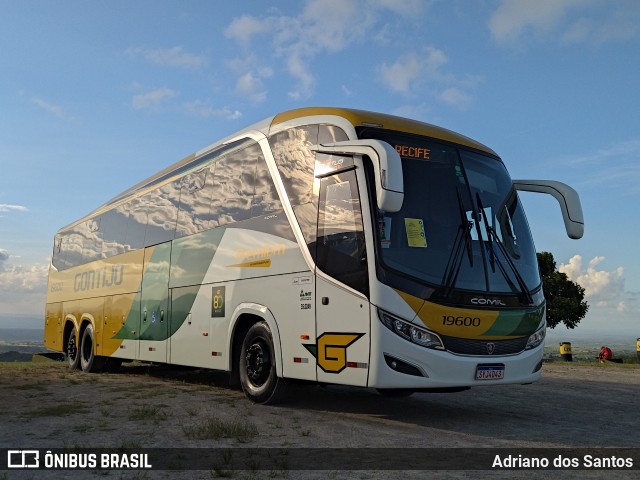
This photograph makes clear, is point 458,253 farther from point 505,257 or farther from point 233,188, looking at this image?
point 233,188

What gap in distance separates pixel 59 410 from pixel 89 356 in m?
8.82

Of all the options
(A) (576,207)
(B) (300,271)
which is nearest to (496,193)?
(A) (576,207)

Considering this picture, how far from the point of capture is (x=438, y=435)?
725 cm

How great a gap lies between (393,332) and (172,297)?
241 inches

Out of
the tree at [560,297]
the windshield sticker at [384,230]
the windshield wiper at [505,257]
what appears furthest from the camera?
the tree at [560,297]

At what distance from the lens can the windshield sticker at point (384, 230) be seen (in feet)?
25.2

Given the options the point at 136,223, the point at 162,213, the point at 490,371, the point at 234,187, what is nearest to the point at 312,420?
Result: the point at 490,371

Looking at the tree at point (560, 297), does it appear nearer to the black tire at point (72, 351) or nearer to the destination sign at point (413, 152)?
the black tire at point (72, 351)

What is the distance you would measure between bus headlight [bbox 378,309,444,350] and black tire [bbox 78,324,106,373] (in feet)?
37.6

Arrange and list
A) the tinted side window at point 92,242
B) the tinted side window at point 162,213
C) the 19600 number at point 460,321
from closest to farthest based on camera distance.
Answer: the 19600 number at point 460,321 → the tinted side window at point 162,213 → the tinted side window at point 92,242

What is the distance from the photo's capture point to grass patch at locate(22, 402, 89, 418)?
854cm

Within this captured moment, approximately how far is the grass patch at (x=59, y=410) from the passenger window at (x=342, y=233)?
3.83 m

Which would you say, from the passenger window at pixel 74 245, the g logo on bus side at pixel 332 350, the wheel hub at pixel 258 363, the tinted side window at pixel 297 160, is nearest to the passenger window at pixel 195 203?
the tinted side window at pixel 297 160

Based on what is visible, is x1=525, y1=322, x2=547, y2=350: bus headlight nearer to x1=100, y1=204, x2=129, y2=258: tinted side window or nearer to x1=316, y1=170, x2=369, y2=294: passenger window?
x1=316, y1=170, x2=369, y2=294: passenger window
